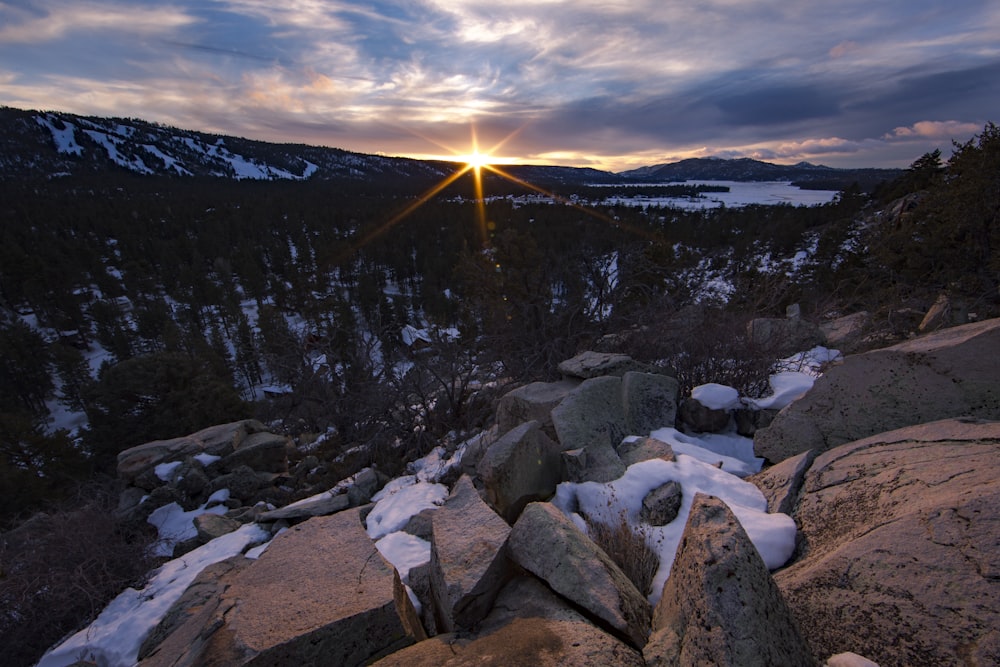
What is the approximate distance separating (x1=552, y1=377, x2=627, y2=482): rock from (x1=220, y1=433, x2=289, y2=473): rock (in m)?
9.03

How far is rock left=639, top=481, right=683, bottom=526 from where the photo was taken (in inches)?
148

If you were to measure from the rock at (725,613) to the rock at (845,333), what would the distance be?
8.70 meters

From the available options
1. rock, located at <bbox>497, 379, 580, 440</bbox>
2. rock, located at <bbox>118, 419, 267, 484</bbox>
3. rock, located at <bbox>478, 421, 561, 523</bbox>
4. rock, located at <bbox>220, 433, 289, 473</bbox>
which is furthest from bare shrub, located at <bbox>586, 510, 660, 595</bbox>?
rock, located at <bbox>118, 419, 267, 484</bbox>

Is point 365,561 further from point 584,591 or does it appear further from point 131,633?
point 131,633

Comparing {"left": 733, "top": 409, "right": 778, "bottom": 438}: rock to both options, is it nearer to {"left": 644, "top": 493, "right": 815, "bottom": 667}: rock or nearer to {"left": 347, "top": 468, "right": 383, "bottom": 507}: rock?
{"left": 644, "top": 493, "right": 815, "bottom": 667}: rock

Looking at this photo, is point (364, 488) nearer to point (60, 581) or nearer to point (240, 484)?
point (60, 581)

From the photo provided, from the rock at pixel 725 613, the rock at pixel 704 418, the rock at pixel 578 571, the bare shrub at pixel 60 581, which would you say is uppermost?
the rock at pixel 725 613

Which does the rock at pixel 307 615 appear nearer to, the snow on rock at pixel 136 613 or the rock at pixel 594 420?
A: the snow on rock at pixel 136 613

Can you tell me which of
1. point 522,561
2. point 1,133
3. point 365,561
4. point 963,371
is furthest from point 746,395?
point 1,133

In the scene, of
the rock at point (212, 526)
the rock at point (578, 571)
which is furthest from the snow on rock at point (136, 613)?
the rock at point (578, 571)

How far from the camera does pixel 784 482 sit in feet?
11.5

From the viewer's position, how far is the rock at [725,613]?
1773mm

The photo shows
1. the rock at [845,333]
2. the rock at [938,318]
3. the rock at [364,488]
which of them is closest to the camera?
the rock at [364,488]

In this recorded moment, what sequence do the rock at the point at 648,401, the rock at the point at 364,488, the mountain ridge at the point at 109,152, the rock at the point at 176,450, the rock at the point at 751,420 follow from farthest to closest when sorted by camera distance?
the mountain ridge at the point at 109,152 < the rock at the point at 176,450 < the rock at the point at 364,488 < the rock at the point at 648,401 < the rock at the point at 751,420
